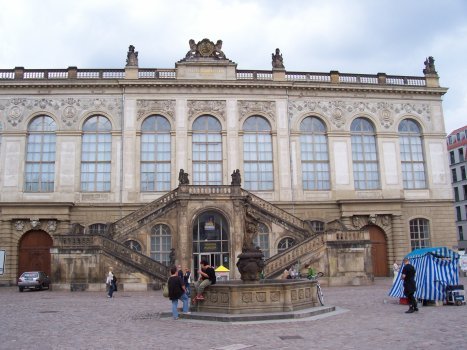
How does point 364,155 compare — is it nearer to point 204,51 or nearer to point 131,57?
point 204,51

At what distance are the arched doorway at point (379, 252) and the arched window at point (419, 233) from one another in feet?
7.21

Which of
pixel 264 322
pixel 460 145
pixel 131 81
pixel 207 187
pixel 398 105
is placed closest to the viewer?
pixel 264 322

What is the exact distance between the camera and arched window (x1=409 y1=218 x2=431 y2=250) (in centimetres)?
3581

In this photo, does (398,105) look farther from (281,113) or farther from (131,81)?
(131,81)

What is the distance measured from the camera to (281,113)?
1417 inches

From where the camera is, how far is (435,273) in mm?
16531

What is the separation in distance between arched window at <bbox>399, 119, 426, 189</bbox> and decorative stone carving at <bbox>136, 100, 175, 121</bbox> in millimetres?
17781

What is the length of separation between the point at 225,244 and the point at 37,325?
19.1m

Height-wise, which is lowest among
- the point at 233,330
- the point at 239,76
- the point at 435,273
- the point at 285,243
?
the point at 233,330

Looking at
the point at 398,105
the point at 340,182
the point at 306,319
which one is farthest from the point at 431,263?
the point at 398,105

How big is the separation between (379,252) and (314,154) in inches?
339

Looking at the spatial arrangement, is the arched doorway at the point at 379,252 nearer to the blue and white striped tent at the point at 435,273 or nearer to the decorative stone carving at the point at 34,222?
the blue and white striped tent at the point at 435,273

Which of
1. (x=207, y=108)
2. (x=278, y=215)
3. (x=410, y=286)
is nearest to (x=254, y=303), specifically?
(x=410, y=286)

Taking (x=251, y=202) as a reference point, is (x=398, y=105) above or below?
above
